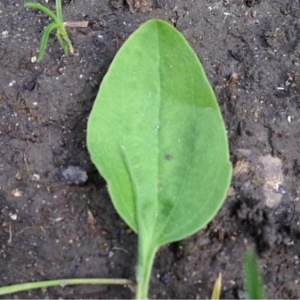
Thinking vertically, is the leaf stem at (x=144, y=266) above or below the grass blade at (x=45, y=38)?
below

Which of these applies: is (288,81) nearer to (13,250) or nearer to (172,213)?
(172,213)

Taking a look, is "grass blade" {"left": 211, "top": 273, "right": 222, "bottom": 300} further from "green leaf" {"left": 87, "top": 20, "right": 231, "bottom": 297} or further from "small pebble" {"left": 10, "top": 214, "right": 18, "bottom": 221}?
"small pebble" {"left": 10, "top": 214, "right": 18, "bottom": 221}

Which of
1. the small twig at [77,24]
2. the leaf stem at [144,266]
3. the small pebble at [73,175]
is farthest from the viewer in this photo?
the small twig at [77,24]

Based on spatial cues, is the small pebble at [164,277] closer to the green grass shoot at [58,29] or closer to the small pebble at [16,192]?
the small pebble at [16,192]

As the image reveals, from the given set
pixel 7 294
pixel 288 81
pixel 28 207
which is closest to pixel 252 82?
pixel 288 81

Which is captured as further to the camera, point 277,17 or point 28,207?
point 277,17

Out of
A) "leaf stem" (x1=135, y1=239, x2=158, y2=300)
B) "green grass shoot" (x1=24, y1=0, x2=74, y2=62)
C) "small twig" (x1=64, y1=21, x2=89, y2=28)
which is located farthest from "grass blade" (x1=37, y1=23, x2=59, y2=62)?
"leaf stem" (x1=135, y1=239, x2=158, y2=300)

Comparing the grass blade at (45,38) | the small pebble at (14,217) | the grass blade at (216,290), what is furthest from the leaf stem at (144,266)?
the grass blade at (45,38)
